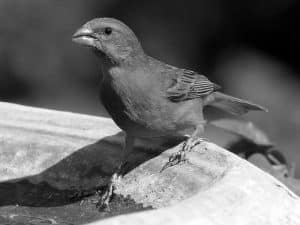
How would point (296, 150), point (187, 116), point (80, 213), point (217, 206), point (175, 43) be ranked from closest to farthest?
point (217, 206), point (80, 213), point (187, 116), point (296, 150), point (175, 43)

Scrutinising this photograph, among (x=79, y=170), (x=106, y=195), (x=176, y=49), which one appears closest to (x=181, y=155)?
(x=106, y=195)

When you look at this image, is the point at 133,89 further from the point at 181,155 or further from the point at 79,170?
the point at 181,155

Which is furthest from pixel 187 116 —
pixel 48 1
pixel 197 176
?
pixel 48 1

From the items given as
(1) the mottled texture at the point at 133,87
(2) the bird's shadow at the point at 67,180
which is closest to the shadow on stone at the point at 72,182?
(2) the bird's shadow at the point at 67,180

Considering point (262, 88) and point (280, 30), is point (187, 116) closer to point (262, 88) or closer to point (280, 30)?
point (262, 88)

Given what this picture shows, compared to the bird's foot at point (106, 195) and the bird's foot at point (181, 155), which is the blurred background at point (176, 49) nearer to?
the bird's foot at point (181, 155)

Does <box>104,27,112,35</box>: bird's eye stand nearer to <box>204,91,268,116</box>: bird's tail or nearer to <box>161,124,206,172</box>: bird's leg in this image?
<box>161,124,206,172</box>: bird's leg
